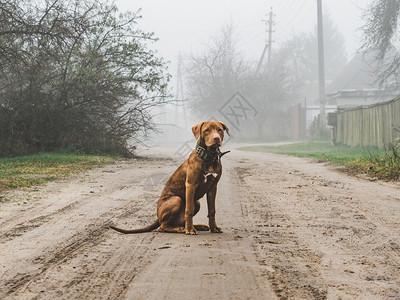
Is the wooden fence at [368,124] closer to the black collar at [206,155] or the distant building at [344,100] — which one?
the black collar at [206,155]

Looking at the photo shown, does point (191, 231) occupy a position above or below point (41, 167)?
below

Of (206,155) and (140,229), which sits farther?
(140,229)

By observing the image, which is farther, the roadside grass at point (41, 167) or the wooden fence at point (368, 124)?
the wooden fence at point (368, 124)

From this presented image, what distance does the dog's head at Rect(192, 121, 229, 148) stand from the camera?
4801 millimetres

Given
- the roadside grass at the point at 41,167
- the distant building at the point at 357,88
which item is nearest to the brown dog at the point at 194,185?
Answer: the roadside grass at the point at 41,167

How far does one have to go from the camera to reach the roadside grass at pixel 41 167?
10125 mm

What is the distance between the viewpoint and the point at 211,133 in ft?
16.2

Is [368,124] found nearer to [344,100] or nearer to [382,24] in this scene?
[382,24]

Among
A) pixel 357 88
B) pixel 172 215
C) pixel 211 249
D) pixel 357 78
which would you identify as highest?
pixel 357 78

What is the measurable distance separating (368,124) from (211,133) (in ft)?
58.6

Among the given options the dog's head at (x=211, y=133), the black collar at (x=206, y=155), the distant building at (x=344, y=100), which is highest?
the distant building at (x=344, y=100)

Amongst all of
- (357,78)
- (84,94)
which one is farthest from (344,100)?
(84,94)

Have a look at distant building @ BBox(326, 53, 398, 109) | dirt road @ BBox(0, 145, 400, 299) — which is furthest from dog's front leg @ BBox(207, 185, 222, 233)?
distant building @ BBox(326, 53, 398, 109)

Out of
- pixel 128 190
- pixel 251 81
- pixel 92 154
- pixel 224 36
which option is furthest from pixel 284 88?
pixel 128 190
